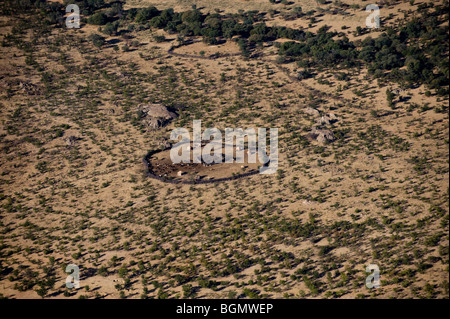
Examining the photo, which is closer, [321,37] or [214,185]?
[214,185]

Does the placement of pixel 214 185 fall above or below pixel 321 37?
below

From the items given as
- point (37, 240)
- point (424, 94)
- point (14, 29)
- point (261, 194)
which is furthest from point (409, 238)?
point (14, 29)

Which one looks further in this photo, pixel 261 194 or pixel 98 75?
pixel 98 75

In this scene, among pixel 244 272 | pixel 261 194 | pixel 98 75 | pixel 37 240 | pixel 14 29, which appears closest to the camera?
pixel 244 272

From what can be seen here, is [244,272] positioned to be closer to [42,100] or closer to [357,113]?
[357,113]

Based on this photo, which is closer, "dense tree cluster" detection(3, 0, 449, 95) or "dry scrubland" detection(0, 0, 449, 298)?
"dry scrubland" detection(0, 0, 449, 298)

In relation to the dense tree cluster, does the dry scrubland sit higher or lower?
lower

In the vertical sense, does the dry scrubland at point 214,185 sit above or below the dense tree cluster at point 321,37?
below

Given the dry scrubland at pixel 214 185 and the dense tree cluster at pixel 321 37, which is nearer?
the dry scrubland at pixel 214 185
